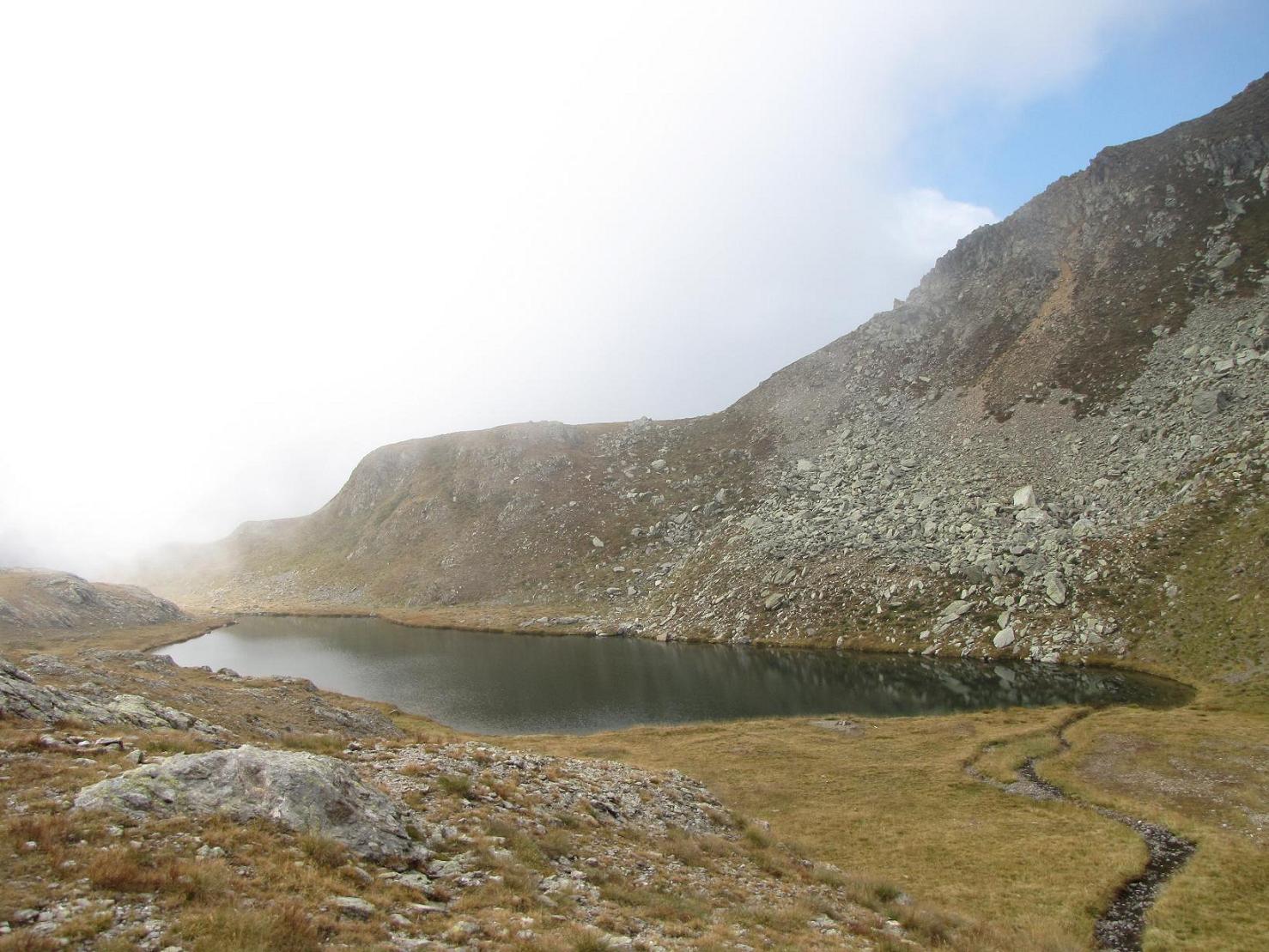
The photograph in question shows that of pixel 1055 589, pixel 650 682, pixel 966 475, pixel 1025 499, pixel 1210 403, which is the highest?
pixel 1210 403

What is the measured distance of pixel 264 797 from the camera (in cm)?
1658

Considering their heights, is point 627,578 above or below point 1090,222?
below

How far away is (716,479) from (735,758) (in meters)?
98.3

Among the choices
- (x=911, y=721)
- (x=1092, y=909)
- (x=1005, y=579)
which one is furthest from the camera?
(x=1005, y=579)

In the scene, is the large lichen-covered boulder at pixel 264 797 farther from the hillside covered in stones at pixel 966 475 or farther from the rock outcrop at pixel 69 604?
the rock outcrop at pixel 69 604

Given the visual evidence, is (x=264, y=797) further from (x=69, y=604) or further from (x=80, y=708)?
(x=69, y=604)

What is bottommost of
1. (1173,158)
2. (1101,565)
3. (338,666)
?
(338,666)

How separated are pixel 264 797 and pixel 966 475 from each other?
101707mm

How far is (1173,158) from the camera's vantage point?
390 ft

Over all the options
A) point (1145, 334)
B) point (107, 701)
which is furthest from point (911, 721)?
point (1145, 334)

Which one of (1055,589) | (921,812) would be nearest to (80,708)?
(921,812)

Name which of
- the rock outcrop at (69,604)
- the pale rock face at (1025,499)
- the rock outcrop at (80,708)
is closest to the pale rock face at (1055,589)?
the pale rock face at (1025,499)

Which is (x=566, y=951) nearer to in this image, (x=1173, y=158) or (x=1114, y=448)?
(x=1114, y=448)

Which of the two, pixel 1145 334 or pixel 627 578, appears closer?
pixel 1145 334
